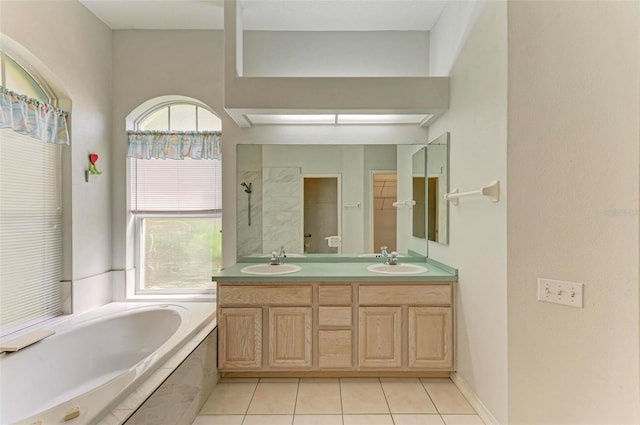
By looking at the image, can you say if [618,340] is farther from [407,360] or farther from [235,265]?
[235,265]

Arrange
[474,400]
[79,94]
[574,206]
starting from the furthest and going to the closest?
[79,94] → [474,400] → [574,206]

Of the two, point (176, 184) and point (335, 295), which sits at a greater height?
point (176, 184)

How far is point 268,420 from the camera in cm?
205

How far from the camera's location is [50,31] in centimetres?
240

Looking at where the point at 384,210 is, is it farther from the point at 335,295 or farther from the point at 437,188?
the point at 335,295

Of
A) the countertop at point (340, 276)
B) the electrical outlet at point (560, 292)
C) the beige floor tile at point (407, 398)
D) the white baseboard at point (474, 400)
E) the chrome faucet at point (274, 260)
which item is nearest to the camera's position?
the electrical outlet at point (560, 292)

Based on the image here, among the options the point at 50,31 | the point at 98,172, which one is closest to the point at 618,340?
the point at 98,172

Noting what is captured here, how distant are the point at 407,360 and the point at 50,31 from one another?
3465mm

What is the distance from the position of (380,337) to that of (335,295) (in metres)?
0.44

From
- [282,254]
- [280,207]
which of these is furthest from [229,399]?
[280,207]

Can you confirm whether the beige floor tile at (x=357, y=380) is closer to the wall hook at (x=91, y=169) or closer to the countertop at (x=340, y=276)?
the countertop at (x=340, y=276)

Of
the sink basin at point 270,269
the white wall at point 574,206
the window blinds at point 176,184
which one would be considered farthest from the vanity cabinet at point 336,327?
the window blinds at point 176,184

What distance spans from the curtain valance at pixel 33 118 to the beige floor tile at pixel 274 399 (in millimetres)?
2340

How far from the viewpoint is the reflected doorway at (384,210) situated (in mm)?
3010
